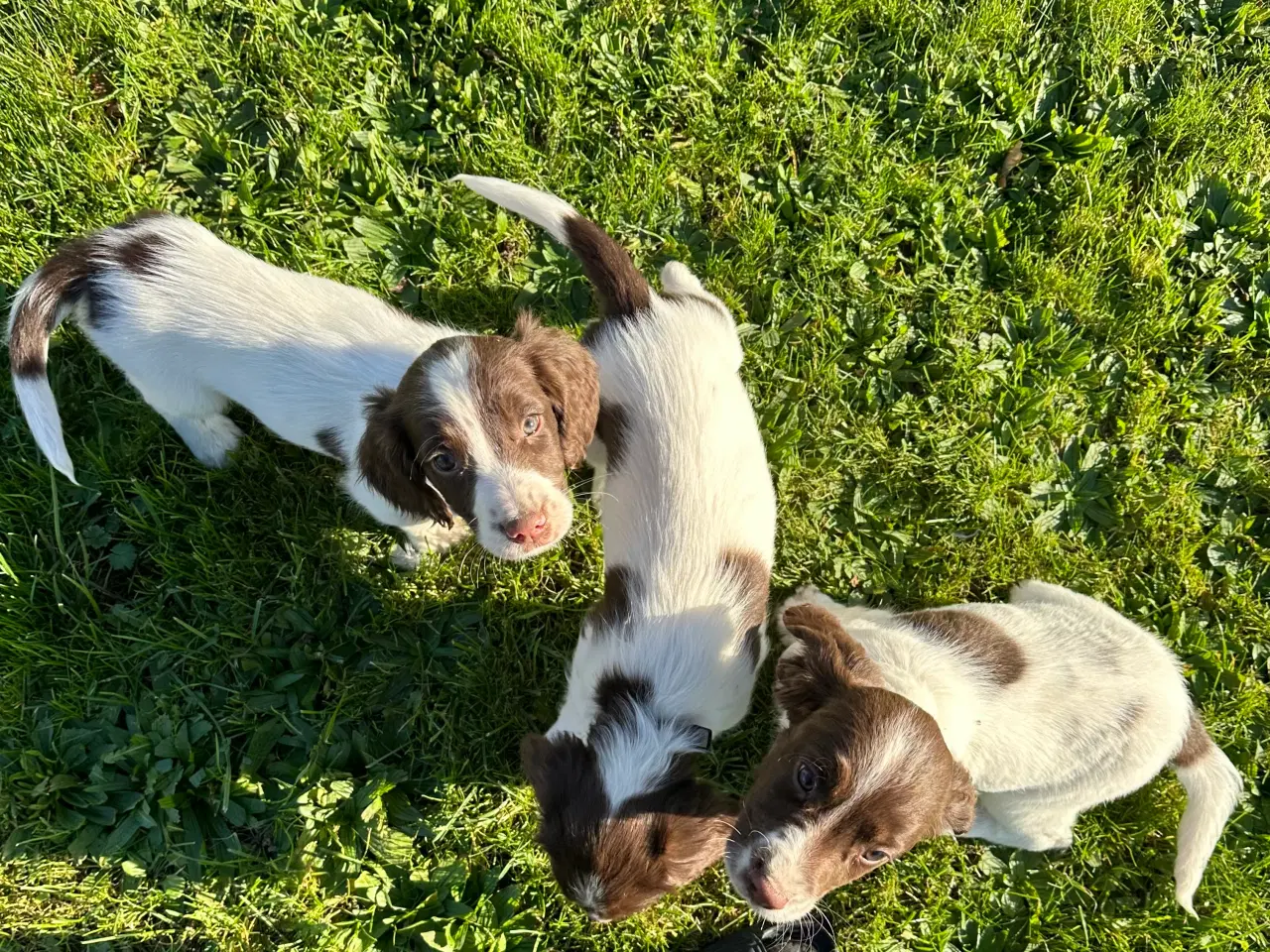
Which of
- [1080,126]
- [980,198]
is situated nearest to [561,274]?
[980,198]

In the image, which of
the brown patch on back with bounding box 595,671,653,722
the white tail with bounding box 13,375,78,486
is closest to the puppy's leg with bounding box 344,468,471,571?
the brown patch on back with bounding box 595,671,653,722

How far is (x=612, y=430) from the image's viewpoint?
3.12 metres

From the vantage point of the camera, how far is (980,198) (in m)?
4.14

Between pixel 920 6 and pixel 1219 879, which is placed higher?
pixel 920 6

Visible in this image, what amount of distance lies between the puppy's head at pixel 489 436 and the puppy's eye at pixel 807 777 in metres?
1.09

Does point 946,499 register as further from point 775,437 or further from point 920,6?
point 920,6

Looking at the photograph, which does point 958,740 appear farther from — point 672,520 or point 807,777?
point 672,520

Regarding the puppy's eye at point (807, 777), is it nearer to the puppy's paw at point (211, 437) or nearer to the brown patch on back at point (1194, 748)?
the brown patch on back at point (1194, 748)

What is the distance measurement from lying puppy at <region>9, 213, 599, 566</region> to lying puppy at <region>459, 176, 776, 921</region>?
11.3 inches

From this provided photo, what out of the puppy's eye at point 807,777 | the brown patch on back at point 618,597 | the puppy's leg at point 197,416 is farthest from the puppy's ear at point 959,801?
the puppy's leg at point 197,416

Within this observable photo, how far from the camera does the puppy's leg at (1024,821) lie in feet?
9.93

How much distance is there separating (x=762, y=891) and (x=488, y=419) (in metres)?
1.72

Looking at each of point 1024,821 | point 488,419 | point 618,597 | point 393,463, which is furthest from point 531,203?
point 1024,821

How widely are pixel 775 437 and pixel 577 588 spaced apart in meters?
1.19
